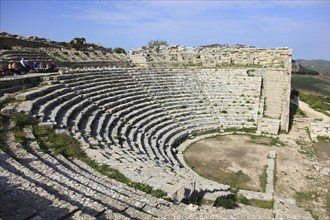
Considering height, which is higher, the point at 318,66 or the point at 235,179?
the point at 318,66

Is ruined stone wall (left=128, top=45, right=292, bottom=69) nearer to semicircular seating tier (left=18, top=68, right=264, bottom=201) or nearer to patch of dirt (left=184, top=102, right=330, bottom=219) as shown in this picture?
semicircular seating tier (left=18, top=68, right=264, bottom=201)

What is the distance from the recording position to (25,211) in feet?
15.5

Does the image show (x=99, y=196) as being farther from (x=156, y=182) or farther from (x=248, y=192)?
(x=248, y=192)

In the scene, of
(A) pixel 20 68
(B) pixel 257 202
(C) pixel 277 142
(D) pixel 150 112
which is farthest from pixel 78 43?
(B) pixel 257 202

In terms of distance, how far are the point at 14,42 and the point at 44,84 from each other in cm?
1244

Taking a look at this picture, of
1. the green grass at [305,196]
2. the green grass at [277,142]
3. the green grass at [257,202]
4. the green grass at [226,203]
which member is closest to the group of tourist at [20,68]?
the green grass at [226,203]

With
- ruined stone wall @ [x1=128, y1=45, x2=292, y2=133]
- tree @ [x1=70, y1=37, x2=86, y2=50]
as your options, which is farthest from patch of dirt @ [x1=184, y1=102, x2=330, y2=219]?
tree @ [x1=70, y1=37, x2=86, y2=50]

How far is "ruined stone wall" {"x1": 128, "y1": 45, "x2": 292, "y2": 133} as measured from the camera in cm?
1958

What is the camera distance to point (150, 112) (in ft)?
56.2

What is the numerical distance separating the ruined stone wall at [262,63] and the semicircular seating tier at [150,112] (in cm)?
73

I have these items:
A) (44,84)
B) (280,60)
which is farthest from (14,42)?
(280,60)

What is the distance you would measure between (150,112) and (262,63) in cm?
1309

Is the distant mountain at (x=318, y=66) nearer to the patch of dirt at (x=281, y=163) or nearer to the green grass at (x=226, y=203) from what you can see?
the patch of dirt at (x=281, y=163)

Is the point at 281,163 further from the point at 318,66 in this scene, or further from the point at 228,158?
the point at 318,66
